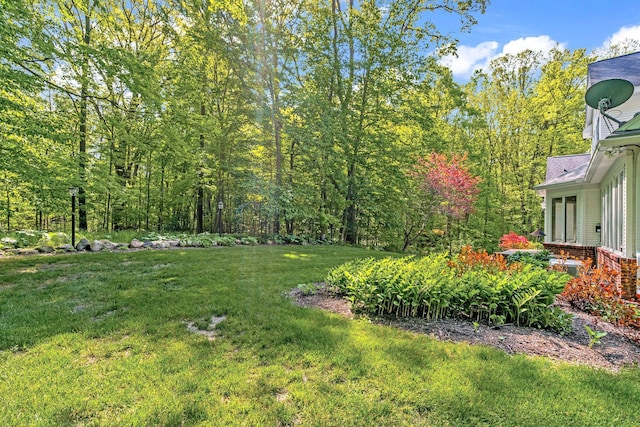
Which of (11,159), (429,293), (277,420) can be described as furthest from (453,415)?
(11,159)

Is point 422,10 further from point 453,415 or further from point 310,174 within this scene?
point 453,415

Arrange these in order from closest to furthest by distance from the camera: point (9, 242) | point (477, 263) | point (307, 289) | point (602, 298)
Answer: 1. point (602, 298)
2. point (307, 289)
3. point (477, 263)
4. point (9, 242)

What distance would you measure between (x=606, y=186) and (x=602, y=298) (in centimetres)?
515

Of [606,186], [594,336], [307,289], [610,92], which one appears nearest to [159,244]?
[307,289]

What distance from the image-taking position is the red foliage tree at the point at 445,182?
12750 millimetres

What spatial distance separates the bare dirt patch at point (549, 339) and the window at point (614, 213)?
10.6 feet

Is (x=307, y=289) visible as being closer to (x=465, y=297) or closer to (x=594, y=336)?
(x=465, y=297)

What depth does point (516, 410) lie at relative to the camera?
185 centimetres

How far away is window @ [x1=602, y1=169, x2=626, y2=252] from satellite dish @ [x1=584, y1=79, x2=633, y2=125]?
4.33 ft

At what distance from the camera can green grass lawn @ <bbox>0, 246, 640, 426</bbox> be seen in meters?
1.78

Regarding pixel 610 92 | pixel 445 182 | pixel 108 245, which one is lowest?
pixel 108 245

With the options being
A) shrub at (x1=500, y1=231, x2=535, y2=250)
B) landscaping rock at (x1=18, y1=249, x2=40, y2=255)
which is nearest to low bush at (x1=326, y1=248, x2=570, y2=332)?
landscaping rock at (x1=18, y1=249, x2=40, y2=255)

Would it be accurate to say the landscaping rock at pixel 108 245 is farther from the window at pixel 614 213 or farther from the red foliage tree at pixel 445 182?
the red foliage tree at pixel 445 182

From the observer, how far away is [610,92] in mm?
4898
